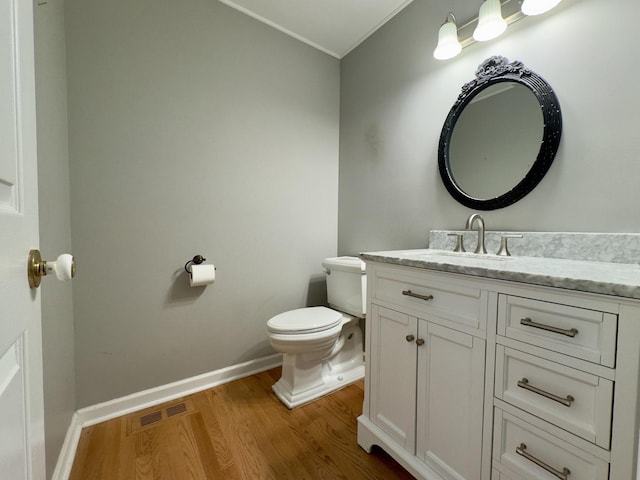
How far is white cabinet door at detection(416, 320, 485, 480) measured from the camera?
2.91ft

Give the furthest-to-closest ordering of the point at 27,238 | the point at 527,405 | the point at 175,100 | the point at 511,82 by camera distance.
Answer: the point at 175,100
the point at 511,82
the point at 527,405
the point at 27,238

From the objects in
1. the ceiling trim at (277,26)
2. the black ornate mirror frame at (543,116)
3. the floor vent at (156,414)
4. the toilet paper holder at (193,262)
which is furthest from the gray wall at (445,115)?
the floor vent at (156,414)

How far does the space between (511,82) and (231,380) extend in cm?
233

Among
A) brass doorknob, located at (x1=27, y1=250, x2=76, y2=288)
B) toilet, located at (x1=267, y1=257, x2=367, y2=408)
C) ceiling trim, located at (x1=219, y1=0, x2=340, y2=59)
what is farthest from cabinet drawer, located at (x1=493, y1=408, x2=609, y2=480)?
ceiling trim, located at (x1=219, y1=0, x2=340, y2=59)

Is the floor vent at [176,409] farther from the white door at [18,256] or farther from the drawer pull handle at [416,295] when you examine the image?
the drawer pull handle at [416,295]

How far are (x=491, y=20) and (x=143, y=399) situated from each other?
2636 mm

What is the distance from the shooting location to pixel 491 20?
125 centimetres

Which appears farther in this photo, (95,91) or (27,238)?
(95,91)

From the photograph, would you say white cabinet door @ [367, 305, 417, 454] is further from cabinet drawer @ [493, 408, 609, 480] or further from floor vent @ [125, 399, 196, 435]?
floor vent @ [125, 399, 196, 435]

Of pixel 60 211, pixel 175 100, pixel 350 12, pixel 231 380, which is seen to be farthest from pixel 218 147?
pixel 231 380

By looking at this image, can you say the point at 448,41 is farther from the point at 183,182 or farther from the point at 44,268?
the point at 44,268

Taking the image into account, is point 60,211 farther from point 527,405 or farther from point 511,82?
point 511,82

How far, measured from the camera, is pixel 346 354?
1909 millimetres

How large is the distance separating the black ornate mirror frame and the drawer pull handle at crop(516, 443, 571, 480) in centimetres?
98
